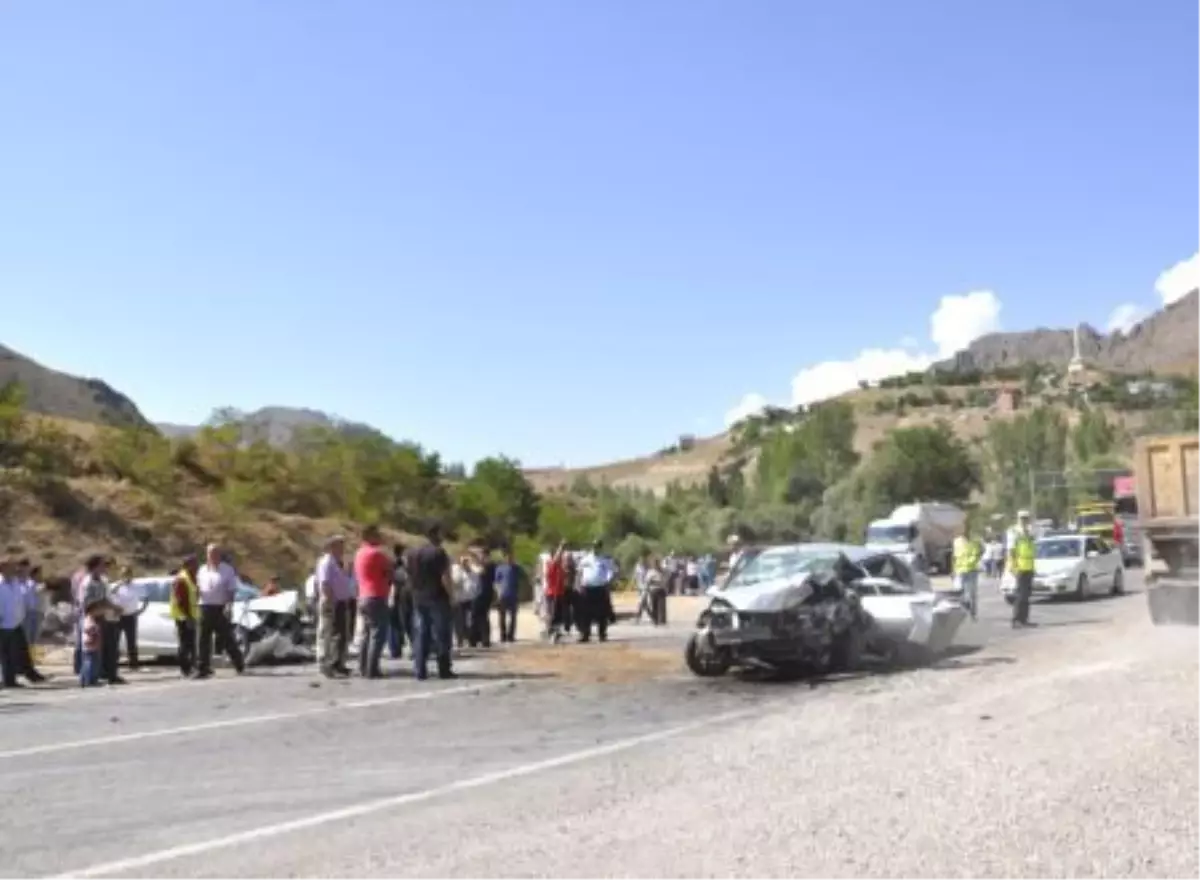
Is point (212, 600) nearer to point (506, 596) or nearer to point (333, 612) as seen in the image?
point (333, 612)

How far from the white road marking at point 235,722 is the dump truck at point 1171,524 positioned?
8858mm

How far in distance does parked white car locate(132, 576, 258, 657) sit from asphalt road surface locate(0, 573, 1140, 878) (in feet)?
13.4

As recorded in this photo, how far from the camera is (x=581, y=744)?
1122 centimetres

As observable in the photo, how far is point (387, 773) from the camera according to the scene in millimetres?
9898

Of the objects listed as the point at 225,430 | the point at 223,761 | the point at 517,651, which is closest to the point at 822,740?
the point at 223,761

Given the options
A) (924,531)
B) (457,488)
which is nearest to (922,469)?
(457,488)

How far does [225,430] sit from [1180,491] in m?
46.6

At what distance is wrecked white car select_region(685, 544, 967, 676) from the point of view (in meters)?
15.7

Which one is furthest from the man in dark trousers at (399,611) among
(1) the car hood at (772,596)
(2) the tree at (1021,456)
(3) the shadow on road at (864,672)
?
(2) the tree at (1021,456)

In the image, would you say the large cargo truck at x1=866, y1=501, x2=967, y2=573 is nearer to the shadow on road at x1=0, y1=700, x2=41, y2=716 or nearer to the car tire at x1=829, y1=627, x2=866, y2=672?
the car tire at x1=829, y1=627, x2=866, y2=672

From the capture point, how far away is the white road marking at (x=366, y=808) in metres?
7.24

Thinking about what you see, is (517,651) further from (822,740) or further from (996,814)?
(996,814)

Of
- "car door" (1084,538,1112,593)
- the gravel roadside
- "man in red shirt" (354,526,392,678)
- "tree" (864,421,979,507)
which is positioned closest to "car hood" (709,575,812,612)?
the gravel roadside

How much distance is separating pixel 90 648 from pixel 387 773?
9.67 m
